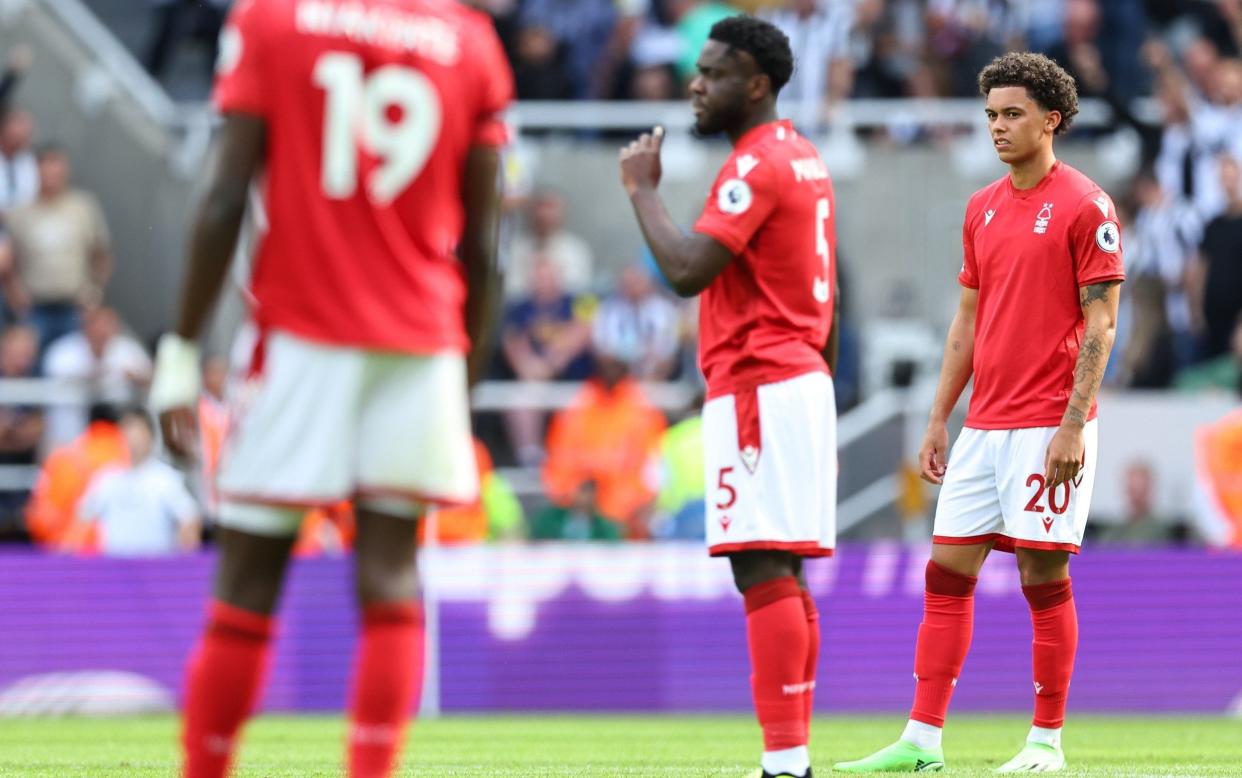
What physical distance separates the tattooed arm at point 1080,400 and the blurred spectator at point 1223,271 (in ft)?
26.6

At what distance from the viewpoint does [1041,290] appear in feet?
23.9

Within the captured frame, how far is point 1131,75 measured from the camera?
17281 millimetres

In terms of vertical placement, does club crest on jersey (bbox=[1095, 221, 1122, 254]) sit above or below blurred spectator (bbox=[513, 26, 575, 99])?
below

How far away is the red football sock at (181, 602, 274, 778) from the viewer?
4.52m

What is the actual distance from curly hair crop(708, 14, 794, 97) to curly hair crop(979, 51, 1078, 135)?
3.68 ft

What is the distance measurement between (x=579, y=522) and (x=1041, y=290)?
6.85m

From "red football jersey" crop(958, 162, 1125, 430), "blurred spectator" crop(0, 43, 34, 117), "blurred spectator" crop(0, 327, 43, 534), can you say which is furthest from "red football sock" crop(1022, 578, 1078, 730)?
"blurred spectator" crop(0, 43, 34, 117)

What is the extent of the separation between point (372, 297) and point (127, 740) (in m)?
5.95

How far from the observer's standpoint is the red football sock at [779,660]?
609 cm

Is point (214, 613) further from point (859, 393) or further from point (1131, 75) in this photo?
point (1131, 75)

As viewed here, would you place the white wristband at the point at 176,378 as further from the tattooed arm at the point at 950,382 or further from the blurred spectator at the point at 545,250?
the blurred spectator at the point at 545,250

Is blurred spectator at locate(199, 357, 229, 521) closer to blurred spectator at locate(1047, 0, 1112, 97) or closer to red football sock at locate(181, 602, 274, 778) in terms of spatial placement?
blurred spectator at locate(1047, 0, 1112, 97)

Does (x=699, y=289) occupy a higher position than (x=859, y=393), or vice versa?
(x=699, y=289)

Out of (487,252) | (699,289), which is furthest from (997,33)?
(487,252)
